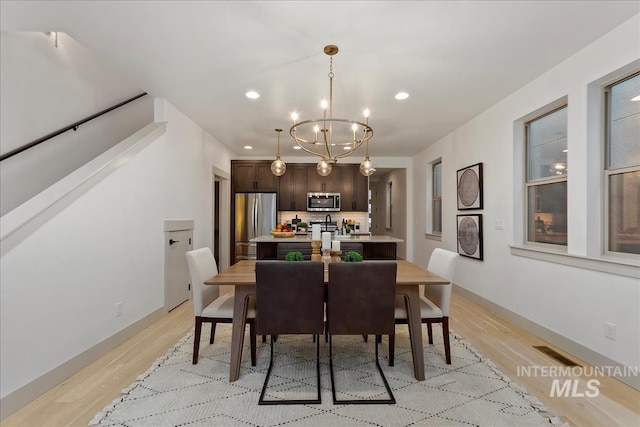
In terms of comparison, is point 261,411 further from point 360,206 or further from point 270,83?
point 360,206

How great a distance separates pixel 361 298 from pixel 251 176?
5.18 metres

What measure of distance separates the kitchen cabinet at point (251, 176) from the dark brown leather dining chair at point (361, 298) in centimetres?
496

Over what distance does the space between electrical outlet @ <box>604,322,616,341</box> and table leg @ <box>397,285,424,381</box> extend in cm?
140

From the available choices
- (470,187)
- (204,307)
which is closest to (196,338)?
(204,307)

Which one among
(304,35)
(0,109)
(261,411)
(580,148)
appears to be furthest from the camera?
(0,109)

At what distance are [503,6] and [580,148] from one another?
1.38 m

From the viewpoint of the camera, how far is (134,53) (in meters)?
2.62

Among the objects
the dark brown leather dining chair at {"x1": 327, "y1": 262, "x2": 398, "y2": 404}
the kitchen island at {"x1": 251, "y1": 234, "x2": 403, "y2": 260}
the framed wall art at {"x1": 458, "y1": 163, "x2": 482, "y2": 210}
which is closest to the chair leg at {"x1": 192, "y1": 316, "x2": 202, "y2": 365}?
the dark brown leather dining chair at {"x1": 327, "y1": 262, "x2": 398, "y2": 404}

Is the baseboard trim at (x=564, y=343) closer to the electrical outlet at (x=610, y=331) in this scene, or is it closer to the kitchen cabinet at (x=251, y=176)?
the electrical outlet at (x=610, y=331)

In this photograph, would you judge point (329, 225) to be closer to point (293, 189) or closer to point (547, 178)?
point (293, 189)

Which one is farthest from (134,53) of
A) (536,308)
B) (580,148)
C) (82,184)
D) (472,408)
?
(536,308)

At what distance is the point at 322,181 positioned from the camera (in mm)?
6895

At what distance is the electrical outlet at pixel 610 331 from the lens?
7.41 feet

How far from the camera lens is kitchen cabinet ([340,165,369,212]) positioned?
6922 millimetres
